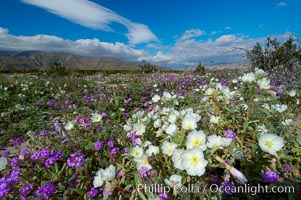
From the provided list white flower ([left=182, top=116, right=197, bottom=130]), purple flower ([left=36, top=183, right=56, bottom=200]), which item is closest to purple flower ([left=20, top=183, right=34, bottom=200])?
purple flower ([left=36, top=183, right=56, bottom=200])

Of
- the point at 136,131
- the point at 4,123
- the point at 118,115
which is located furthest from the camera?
the point at 4,123

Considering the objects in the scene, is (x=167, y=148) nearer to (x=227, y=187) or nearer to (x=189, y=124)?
(x=189, y=124)

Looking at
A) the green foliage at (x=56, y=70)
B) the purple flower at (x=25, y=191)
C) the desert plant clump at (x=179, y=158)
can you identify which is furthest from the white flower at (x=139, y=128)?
the green foliage at (x=56, y=70)

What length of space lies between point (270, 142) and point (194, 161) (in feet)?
1.82

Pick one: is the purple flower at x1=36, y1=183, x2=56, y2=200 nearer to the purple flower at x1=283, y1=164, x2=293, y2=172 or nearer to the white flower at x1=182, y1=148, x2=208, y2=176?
the white flower at x1=182, y1=148, x2=208, y2=176

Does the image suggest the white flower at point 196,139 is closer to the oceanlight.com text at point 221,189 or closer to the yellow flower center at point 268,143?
the oceanlight.com text at point 221,189

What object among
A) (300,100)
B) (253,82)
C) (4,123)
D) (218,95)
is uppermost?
(253,82)

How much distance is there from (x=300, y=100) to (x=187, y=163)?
12.5ft

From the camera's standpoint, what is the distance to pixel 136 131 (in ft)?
7.08

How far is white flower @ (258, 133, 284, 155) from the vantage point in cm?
130

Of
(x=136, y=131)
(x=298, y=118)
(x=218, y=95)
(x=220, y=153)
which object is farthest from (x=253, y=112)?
(x=298, y=118)

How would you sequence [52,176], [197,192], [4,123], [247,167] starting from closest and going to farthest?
[197,192], [247,167], [52,176], [4,123]

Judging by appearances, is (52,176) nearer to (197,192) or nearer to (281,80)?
(197,192)

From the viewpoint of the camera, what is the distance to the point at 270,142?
1.33 m
